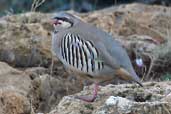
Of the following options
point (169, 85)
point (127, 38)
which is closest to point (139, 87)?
point (169, 85)

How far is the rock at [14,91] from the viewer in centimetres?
590

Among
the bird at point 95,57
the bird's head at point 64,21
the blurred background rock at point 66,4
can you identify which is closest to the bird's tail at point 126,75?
the bird at point 95,57

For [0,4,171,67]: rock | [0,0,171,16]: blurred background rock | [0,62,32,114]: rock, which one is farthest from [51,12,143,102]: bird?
[0,0,171,16]: blurred background rock

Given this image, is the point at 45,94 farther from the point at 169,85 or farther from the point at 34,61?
the point at 169,85

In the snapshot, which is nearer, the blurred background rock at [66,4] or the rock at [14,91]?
the rock at [14,91]

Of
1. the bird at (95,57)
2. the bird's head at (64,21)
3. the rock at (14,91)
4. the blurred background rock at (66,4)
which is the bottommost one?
the rock at (14,91)

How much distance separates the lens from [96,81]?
5.99 m

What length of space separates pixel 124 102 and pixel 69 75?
2.74 meters

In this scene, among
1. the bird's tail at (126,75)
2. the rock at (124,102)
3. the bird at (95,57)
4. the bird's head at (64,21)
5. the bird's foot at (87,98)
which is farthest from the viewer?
the bird's head at (64,21)

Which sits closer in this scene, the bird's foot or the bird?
the bird's foot

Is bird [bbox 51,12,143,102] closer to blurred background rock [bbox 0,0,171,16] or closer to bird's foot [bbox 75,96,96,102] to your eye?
bird's foot [bbox 75,96,96,102]

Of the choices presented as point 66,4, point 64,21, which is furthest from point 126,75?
point 66,4

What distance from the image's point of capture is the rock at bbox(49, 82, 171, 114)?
15.3 ft

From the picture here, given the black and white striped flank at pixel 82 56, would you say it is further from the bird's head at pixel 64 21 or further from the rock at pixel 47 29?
the rock at pixel 47 29
